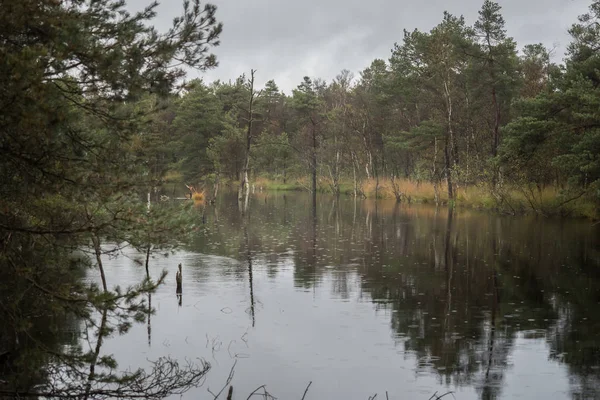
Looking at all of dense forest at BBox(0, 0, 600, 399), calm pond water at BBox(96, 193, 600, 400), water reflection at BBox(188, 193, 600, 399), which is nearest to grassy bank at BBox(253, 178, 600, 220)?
dense forest at BBox(0, 0, 600, 399)

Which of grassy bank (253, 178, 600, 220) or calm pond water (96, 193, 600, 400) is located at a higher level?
grassy bank (253, 178, 600, 220)

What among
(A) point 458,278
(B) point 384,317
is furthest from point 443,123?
(B) point 384,317

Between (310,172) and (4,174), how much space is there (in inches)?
2753

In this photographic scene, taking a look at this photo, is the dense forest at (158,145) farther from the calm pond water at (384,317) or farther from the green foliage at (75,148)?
the calm pond water at (384,317)

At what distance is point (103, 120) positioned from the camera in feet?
27.7

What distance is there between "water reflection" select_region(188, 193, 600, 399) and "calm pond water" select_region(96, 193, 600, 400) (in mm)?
50

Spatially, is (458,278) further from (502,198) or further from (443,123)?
(443,123)

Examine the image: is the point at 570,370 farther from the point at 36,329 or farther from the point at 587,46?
the point at 587,46

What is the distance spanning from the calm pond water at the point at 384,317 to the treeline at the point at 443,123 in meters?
3.72

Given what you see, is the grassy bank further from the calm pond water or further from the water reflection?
the calm pond water

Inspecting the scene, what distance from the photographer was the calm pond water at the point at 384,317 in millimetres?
10516

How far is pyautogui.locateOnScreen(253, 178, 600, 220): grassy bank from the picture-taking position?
119 feet

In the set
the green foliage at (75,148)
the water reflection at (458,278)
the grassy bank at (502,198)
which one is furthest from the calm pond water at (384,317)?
the grassy bank at (502,198)

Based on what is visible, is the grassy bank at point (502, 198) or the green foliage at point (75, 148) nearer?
the green foliage at point (75, 148)
